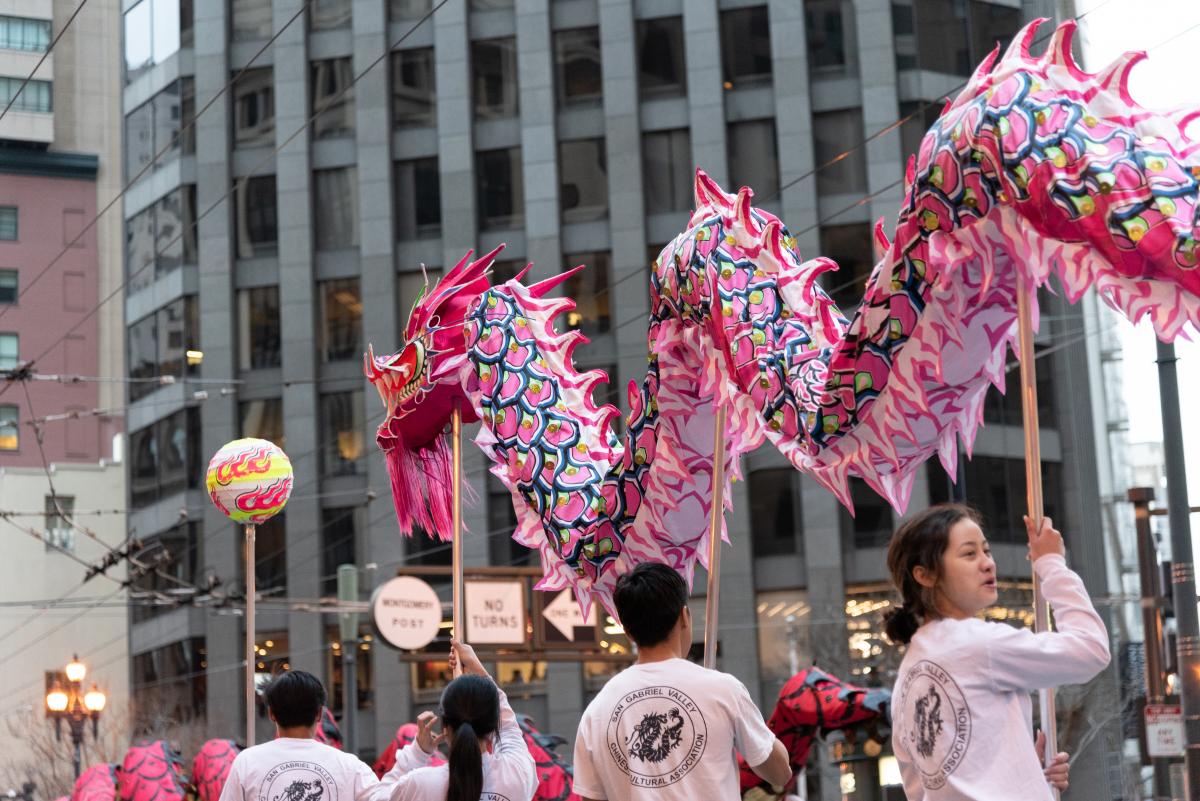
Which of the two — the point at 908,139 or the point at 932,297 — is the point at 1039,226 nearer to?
the point at 932,297

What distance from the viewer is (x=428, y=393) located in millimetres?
8062

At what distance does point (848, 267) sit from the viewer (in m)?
37.0

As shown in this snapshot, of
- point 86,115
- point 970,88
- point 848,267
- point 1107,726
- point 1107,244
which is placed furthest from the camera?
point 86,115

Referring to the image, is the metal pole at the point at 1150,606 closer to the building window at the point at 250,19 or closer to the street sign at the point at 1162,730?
the street sign at the point at 1162,730

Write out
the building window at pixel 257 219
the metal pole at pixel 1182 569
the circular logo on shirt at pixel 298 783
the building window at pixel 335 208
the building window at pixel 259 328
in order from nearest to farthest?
the circular logo on shirt at pixel 298 783 → the metal pole at pixel 1182 569 → the building window at pixel 335 208 → the building window at pixel 259 328 → the building window at pixel 257 219

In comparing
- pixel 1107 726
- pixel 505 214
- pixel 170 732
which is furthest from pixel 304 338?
pixel 1107 726

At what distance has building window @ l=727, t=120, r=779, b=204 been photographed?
3769 centimetres

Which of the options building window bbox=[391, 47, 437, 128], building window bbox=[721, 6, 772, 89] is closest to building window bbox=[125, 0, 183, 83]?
building window bbox=[391, 47, 437, 128]

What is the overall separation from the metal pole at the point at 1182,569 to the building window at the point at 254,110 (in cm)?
→ 2972

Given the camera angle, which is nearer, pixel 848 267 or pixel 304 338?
pixel 848 267

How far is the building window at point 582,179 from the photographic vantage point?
3903 cm

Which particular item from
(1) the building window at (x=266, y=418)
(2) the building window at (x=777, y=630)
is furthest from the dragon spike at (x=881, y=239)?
(1) the building window at (x=266, y=418)

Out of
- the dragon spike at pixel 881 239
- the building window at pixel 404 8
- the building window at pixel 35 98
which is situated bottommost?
the dragon spike at pixel 881 239

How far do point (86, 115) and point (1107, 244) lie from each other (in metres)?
55.7
